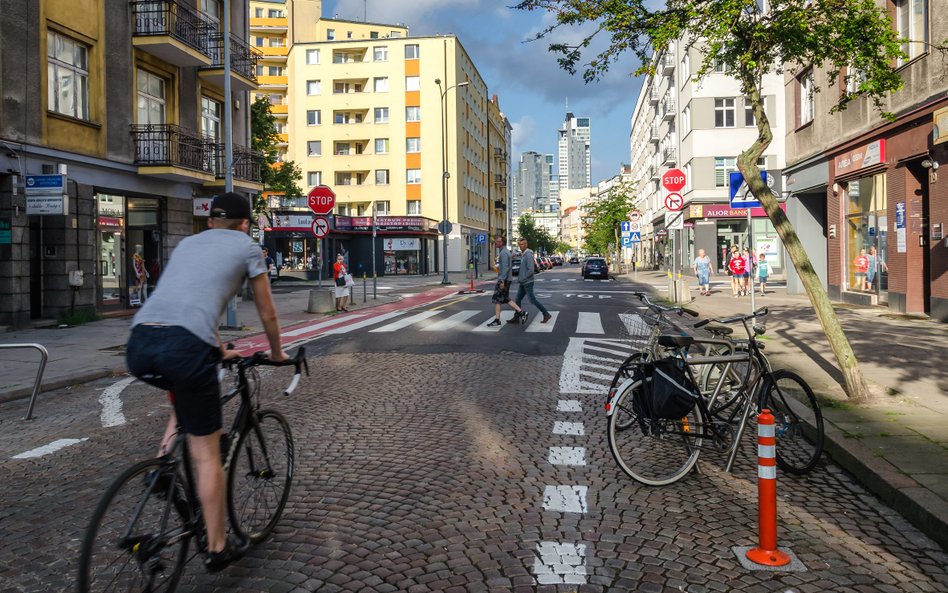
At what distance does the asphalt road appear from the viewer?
3.51 metres

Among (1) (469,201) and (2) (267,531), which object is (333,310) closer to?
(2) (267,531)

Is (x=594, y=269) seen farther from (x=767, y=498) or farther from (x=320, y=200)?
(x=767, y=498)

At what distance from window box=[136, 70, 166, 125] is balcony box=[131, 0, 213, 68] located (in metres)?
0.66

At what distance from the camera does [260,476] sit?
393 centimetres

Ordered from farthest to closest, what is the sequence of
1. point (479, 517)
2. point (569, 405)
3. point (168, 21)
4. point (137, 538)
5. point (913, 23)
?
point (168, 21), point (913, 23), point (569, 405), point (479, 517), point (137, 538)

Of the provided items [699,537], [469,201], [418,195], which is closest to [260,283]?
[699,537]

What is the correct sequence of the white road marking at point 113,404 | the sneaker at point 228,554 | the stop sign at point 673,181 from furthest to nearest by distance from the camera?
1. the stop sign at point 673,181
2. the white road marking at point 113,404
3. the sneaker at point 228,554

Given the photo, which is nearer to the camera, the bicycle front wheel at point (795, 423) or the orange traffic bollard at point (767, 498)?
the orange traffic bollard at point (767, 498)

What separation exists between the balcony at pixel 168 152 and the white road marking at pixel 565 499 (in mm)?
17599

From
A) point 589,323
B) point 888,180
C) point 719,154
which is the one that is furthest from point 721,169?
point 589,323

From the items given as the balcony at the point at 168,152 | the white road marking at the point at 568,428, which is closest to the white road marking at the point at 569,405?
the white road marking at the point at 568,428

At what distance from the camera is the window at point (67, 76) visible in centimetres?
1645

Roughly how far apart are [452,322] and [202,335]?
1327 centimetres

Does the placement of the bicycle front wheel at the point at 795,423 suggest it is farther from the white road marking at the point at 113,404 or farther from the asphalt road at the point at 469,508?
the white road marking at the point at 113,404
